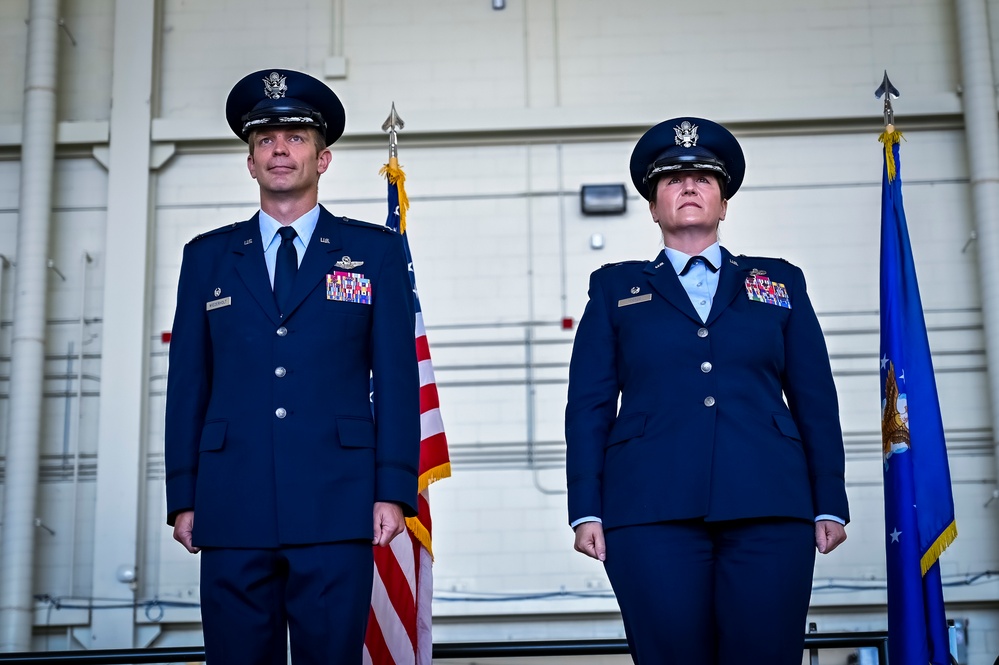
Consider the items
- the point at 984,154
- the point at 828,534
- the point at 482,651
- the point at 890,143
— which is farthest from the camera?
the point at 984,154

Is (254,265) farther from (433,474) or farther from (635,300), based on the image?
(433,474)

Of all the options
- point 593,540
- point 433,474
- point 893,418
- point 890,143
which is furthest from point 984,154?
point 593,540

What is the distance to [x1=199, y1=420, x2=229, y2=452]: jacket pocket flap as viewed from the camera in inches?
103

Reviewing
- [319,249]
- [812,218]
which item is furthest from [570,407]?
[812,218]

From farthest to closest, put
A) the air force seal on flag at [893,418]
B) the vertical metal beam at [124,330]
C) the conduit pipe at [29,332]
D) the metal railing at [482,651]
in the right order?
the vertical metal beam at [124,330] < the conduit pipe at [29,332] < the air force seal on flag at [893,418] < the metal railing at [482,651]

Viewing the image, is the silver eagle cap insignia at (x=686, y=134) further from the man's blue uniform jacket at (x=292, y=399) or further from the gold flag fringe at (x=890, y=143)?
the gold flag fringe at (x=890, y=143)

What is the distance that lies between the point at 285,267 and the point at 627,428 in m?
0.81

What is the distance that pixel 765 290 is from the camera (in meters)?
2.90

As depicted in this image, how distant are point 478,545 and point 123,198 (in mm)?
2764

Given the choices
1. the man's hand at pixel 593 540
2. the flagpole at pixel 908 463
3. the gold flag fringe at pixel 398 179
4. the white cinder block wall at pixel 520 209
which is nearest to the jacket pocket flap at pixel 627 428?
the man's hand at pixel 593 540

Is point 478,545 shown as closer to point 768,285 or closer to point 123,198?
point 123,198

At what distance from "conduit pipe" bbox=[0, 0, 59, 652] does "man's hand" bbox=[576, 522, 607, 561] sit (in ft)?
15.9

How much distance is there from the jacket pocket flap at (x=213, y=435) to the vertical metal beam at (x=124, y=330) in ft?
14.9

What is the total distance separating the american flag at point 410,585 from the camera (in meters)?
4.16
